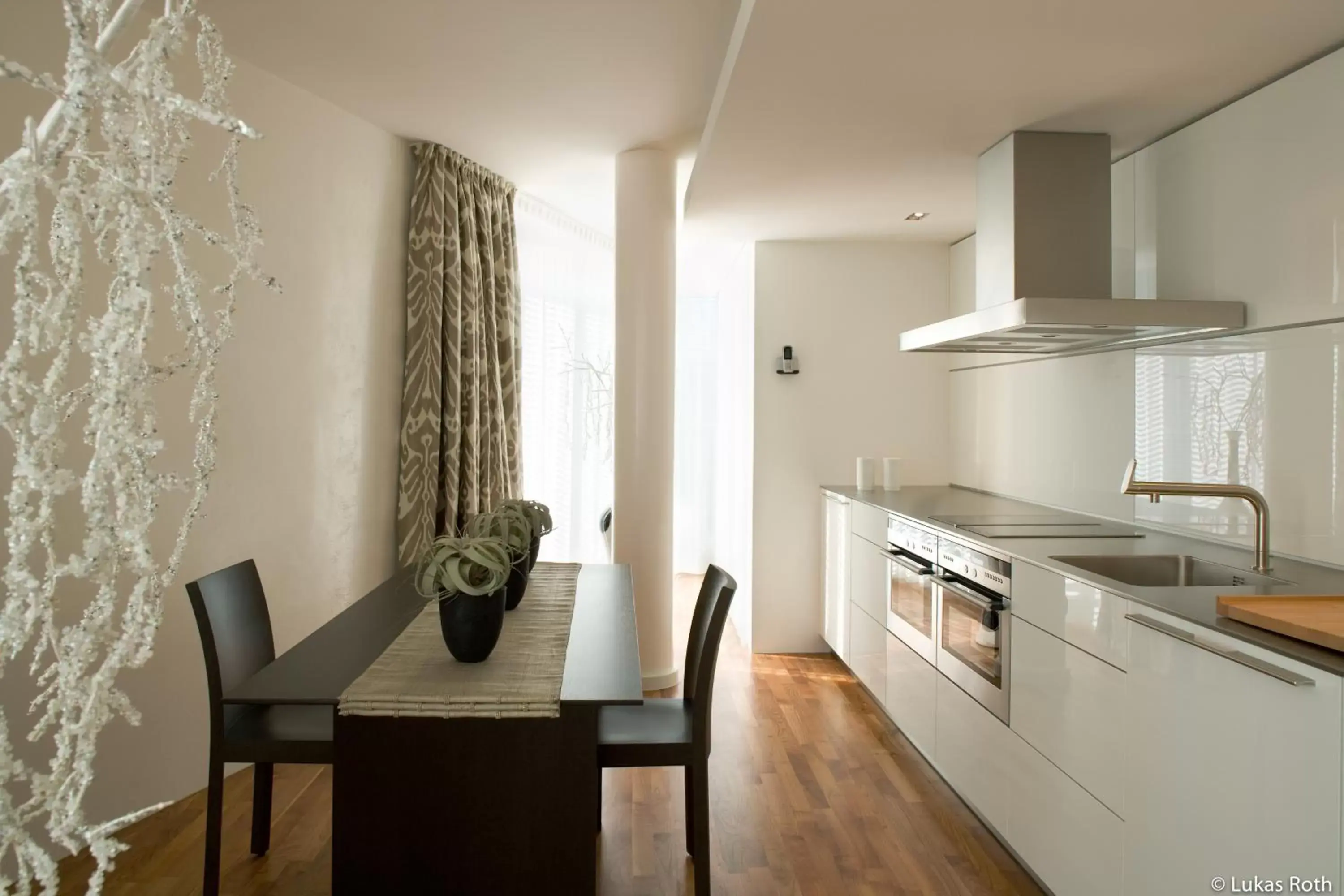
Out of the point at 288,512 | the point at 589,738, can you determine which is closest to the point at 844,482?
the point at 288,512

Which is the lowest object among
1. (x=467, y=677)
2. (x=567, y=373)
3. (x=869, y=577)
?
(x=869, y=577)

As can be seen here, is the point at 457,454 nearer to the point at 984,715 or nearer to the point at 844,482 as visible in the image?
the point at 844,482

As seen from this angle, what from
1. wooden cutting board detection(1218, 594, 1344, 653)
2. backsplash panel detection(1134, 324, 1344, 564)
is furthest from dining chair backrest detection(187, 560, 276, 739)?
backsplash panel detection(1134, 324, 1344, 564)

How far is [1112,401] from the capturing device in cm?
333

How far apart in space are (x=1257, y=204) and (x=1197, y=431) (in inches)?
28.1

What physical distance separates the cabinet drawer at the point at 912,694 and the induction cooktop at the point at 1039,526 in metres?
0.55

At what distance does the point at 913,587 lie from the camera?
11.2 feet

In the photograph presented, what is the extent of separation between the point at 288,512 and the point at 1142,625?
3.07 metres

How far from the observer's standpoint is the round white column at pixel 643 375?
14.2ft

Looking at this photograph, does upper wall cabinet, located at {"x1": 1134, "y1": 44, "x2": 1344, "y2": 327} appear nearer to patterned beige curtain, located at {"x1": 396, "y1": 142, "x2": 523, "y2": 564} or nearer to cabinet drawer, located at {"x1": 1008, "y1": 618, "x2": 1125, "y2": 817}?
cabinet drawer, located at {"x1": 1008, "y1": 618, "x2": 1125, "y2": 817}

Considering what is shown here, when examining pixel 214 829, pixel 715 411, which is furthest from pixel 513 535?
pixel 715 411

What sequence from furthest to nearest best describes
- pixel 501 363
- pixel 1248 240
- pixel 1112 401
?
pixel 501 363 < pixel 1112 401 < pixel 1248 240

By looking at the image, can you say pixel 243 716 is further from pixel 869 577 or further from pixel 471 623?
pixel 869 577

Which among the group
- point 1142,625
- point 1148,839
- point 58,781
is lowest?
point 1148,839
